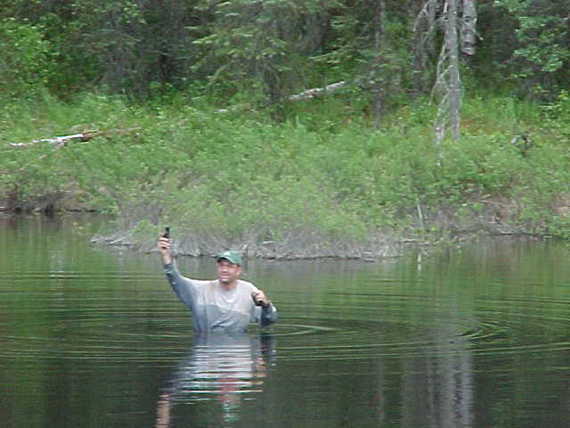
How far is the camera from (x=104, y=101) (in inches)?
1483

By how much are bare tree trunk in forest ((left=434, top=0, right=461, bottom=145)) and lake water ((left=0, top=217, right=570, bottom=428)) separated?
799 cm

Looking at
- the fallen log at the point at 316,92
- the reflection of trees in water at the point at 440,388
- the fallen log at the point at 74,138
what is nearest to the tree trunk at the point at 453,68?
the fallen log at the point at 316,92

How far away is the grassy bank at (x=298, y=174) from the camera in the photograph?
26.0 meters

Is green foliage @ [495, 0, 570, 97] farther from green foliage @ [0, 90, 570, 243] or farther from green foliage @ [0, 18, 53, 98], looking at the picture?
green foliage @ [0, 18, 53, 98]

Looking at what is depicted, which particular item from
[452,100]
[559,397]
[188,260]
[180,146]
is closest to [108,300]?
[188,260]

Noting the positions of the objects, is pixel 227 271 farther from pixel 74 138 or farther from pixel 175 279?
pixel 74 138

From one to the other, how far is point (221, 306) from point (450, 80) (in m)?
17.6

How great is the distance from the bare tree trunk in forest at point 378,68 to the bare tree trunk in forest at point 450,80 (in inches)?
175

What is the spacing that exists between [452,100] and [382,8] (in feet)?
20.0

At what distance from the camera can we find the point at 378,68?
37562 mm

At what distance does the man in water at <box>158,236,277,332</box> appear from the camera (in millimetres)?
15320

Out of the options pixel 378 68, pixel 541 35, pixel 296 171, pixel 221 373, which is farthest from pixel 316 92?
pixel 221 373

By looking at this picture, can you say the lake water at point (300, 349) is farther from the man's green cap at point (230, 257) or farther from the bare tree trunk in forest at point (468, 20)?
the bare tree trunk in forest at point (468, 20)

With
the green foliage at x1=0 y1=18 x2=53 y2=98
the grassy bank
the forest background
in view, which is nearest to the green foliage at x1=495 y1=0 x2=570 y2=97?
the forest background
